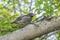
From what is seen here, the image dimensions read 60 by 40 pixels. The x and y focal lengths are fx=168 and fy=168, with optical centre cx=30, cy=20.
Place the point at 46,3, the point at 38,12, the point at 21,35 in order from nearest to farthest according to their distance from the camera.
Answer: the point at 21,35 < the point at 38,12 < the point at 46,3

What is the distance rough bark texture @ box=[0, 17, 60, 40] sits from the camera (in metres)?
1.31

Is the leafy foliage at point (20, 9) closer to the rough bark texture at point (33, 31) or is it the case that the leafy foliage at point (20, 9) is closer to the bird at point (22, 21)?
the bird at point (22, 21)

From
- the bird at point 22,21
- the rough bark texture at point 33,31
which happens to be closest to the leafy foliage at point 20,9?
the bird at point 22,21

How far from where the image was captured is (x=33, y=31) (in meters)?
1.32

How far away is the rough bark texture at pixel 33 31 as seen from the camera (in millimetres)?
1309

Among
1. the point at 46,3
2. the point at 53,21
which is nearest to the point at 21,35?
the point at 53,21

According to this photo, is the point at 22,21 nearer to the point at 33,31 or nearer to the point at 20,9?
the point at 33,31

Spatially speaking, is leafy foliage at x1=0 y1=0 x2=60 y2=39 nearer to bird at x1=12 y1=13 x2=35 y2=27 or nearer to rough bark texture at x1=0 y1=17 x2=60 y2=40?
bird at x1=12 y1=13 x2=35 y2=27

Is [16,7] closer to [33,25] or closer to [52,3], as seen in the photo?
[52,3]

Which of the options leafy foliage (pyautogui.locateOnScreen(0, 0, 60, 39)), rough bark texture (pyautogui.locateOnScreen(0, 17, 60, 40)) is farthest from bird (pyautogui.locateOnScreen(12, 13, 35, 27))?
rough bark texture (pyautogui.locateOnScreen(0, 17, 60, 40))

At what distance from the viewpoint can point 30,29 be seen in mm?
1330

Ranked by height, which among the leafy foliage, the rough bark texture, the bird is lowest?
the rough bark texture

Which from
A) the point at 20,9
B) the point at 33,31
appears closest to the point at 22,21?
the point at 33,31

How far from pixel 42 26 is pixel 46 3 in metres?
0.79
